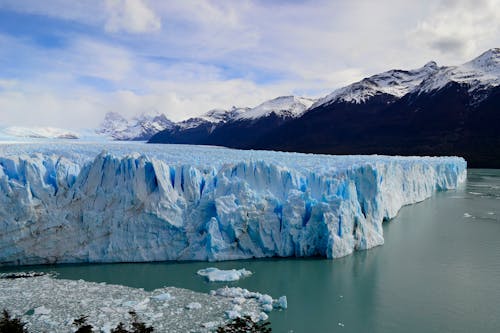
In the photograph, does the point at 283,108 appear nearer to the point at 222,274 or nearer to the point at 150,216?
the point at 150,216

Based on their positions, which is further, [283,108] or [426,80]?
[283,108]

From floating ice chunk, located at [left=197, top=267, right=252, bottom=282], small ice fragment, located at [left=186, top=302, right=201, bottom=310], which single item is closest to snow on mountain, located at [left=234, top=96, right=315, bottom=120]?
floating ice chunk, located at [left=197, top=267, right=252, bottom=282]

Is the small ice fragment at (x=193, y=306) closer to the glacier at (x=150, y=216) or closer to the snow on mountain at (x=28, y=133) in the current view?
the glacier at (x=150, y=216)

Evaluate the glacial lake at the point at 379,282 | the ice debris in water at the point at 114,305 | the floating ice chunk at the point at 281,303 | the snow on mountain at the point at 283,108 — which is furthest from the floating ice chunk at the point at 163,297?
the snow on mountain at the point at 283,108

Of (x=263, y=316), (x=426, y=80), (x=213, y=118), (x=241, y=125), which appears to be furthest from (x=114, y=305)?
(x=213, y=118)

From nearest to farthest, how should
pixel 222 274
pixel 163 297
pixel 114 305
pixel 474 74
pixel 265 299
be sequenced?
pixel 114 305 → pixel 265 299 → pixel 163 297 → pixel 222 274 → pixel 474 74

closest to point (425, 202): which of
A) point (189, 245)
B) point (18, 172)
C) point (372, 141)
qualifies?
point (189, 245)

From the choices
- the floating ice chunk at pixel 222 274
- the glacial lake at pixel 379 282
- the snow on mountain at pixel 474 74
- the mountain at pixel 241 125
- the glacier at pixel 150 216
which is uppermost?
the snow on mountain at pixel 474 74
